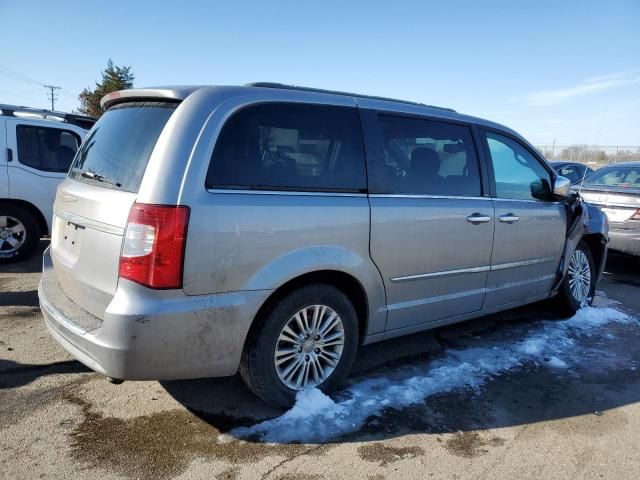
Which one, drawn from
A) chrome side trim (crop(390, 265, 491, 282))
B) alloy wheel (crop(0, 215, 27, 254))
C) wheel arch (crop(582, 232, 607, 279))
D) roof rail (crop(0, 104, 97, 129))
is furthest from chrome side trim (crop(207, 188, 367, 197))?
roof rail (crop(0, 104, 97, 129))

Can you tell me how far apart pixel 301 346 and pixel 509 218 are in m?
2.15

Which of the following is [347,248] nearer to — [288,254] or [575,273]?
[288,254]

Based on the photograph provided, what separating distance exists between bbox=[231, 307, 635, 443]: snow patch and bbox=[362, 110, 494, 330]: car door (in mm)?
384

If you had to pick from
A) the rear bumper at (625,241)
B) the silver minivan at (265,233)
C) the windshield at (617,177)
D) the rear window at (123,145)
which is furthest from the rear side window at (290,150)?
the windshield at (617,177)

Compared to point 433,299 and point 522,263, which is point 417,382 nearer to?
point 433,299

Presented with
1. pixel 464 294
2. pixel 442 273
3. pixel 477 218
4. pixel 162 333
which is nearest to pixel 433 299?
pixel 442 273

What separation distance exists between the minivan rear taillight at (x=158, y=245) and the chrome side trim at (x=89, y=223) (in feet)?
0.46

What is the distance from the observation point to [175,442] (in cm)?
268

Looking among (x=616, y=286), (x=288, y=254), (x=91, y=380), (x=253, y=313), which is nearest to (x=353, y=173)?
(x=288, y=254)

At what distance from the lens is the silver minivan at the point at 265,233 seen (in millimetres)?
2424

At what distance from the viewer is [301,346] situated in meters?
3.02

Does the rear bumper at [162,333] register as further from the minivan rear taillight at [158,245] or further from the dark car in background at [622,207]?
the dark car in background at [622,207]

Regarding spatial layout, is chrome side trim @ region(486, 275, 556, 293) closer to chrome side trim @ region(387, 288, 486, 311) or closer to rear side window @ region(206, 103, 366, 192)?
chrome side trim @ region(387, 288, 486, 311)

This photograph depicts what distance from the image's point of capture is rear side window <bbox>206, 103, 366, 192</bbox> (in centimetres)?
262
